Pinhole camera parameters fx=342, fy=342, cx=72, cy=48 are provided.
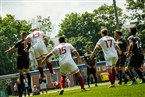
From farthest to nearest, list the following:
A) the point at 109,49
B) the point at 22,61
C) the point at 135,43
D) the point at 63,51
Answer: the point at 22,61 → the point at 135,43 → the point at 109,49 → the point at 63,51

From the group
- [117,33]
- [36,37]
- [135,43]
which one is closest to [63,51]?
[36,37]

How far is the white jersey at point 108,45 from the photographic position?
13844 mm

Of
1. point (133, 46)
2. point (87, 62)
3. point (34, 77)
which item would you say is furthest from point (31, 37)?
point (34, 77)

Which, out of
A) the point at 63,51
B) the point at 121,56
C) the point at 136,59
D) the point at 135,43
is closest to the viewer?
the point at 63,51

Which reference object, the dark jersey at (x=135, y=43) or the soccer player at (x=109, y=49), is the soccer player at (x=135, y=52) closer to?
the dark jersey at (x=135, y=43)

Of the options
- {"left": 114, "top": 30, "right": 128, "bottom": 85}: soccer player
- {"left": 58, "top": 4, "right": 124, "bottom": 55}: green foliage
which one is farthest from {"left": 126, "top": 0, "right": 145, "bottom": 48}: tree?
{"left": 114, "top": 30, "right": 128, "bottom": 85}: soccer player

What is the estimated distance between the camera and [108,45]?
45.6 feet

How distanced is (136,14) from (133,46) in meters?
62.1

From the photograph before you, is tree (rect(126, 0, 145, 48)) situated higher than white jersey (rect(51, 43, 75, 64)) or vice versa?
tree (rect(126, 0, 145, 48))

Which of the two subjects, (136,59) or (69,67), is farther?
(136,59)

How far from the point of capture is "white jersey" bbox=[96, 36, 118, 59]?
1384 cm

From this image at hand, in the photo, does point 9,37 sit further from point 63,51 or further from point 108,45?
point 63,51

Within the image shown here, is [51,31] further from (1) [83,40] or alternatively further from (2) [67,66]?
(2) [67,66]

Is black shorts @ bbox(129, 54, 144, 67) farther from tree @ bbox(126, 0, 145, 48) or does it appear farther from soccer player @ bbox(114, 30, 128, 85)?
tree @ bbox(126, 0, 145, 48)
